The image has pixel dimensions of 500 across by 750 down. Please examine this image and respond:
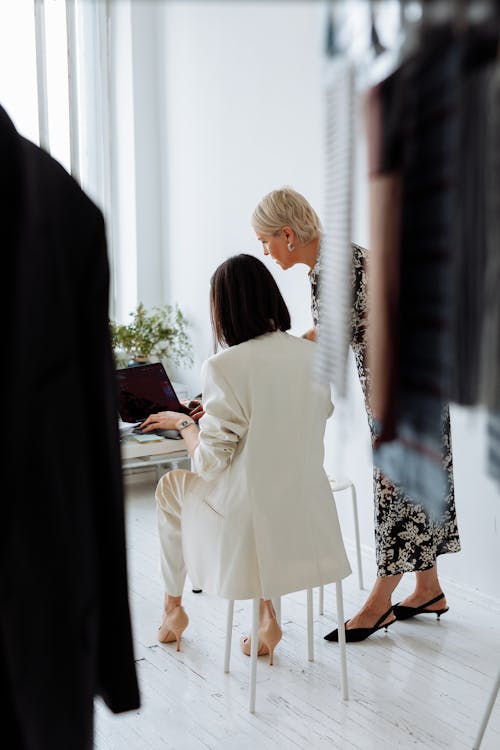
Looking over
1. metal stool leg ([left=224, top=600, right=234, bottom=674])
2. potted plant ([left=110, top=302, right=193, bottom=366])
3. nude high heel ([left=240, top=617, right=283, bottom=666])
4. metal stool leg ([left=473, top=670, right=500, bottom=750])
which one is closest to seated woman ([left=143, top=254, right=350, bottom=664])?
metal stool leg ([left=224, top=600, right=234, bottom=674])

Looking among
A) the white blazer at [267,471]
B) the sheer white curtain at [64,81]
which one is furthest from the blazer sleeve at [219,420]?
the sheer white curtain at [64,81]

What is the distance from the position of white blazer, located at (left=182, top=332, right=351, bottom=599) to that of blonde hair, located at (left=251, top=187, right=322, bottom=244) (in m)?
0.53

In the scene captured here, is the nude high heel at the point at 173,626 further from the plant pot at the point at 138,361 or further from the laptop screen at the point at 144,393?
the plant pot at the point at 138,361

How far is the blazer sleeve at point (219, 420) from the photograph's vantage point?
2.21 metres

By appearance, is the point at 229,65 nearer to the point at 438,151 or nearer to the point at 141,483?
the point at 141,483

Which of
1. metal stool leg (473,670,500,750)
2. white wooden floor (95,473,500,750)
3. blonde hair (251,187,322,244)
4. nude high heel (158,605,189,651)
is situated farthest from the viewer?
nude high heel (158,605,189,651)

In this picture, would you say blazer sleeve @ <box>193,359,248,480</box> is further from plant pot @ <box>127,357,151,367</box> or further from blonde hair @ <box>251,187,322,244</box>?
plant pot @ <box>127,357,151,367</box>

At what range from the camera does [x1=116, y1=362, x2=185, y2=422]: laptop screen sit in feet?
8.77

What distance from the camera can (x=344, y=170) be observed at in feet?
2.71

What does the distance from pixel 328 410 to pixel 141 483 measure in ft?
8.59

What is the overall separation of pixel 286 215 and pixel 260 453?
82 centimetres

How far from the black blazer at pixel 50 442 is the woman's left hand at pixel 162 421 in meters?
1.55

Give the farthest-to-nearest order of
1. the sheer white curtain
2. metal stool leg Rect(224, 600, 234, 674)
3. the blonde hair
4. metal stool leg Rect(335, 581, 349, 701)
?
the sheer white curtain → the blonde hair → metal stool leg Rect(224, 600, 234, 674) → metal stool leg Rect(335, 581, 349, 701)

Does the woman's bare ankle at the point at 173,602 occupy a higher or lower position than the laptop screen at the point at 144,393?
lower
